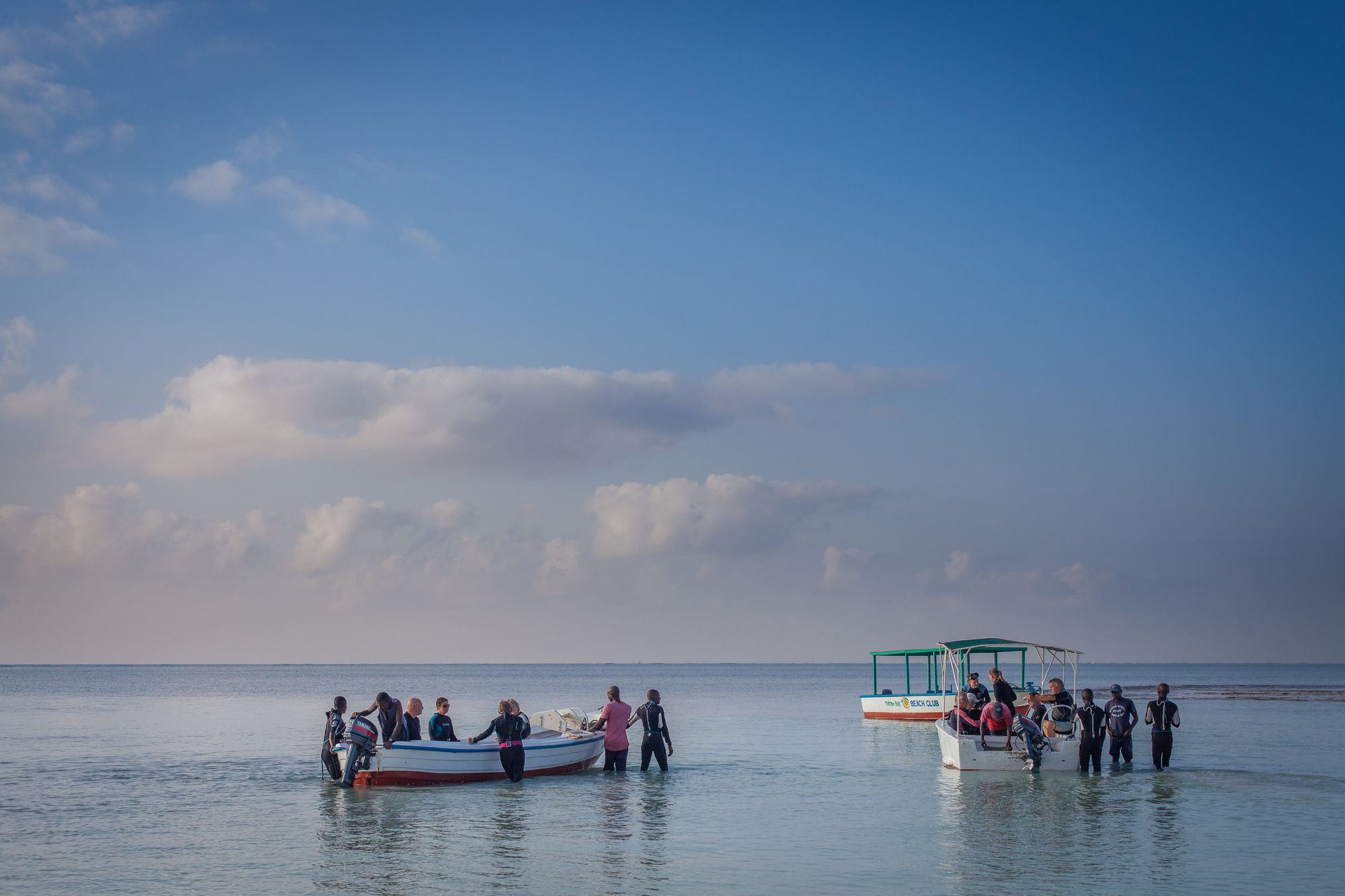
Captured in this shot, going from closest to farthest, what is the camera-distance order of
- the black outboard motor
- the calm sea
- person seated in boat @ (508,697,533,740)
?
the calm sea < the black outboard motor < person seated in boat @ (508,697,533,740)

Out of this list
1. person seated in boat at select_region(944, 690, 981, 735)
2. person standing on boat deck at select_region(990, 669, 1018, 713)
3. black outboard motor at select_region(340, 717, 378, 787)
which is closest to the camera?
black outboard motor at select_region(340, 717, 378, 787)

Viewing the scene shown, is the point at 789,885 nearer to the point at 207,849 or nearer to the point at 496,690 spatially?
the point at 207,849

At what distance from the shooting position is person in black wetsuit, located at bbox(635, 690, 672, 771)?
20.4 metres

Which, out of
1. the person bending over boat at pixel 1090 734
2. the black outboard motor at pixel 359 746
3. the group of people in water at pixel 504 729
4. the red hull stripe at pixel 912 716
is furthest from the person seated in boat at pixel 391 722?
the red hull stripe at pixel 912 716

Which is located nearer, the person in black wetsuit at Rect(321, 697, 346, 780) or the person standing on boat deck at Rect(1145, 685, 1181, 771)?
the person in black wetsuit at Rect(321, 697, 346, 780)

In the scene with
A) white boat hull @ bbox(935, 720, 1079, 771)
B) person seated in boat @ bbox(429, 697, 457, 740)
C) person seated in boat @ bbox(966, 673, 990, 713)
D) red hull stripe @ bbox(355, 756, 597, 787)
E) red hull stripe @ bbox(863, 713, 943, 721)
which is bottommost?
red hull stripe @ bbox(863, 713, 943, 721)

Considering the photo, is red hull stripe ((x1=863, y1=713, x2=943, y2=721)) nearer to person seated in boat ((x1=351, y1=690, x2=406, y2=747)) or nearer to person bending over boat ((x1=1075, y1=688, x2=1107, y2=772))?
person bending over boat ((x1=1075, y1=688, x2=1107, y2=772))

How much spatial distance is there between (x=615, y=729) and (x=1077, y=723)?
29.2 feet

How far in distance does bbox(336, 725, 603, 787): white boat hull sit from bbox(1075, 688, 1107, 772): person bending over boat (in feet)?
31.9

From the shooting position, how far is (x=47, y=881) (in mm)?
12117

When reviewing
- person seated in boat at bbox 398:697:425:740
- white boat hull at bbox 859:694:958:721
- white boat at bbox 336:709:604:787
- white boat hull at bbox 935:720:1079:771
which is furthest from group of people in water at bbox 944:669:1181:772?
white boat hull at bbox 859:694:958:721

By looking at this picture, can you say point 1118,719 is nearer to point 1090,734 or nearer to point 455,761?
point 1090,734

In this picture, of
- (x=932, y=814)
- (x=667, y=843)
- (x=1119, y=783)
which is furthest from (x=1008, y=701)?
(x=667, y=843)

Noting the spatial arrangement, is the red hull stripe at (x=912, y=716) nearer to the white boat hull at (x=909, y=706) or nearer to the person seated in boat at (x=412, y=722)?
the white boat hull at (x=909, y=706)
